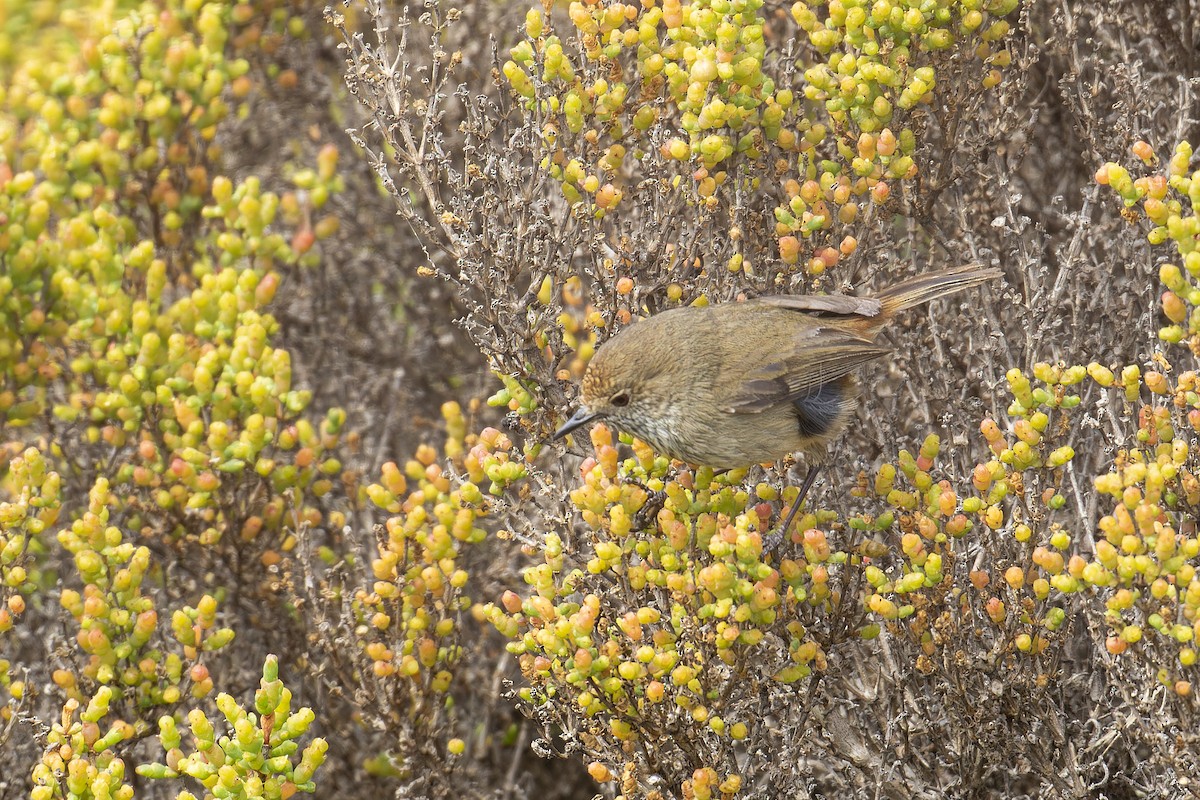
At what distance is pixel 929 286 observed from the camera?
3.50 meters

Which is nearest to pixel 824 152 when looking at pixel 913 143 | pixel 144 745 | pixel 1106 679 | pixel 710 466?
pixel 913 143

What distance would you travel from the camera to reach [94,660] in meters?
3.44

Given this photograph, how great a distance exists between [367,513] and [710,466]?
5.81 ft

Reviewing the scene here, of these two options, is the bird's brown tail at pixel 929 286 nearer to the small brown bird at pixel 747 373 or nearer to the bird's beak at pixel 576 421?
the small brown bird at pixel 747 373

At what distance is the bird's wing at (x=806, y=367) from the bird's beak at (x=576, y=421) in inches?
15.3

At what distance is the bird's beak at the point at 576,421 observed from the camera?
318 centimetres

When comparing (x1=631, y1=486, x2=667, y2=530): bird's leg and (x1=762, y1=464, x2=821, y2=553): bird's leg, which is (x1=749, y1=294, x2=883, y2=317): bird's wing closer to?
(x1=762, y1=464, x2=821, y2=553): bird's leg

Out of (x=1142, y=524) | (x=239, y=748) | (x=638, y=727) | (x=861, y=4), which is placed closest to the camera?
(x=1142, y=524)

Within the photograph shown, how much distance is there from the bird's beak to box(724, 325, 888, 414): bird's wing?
390mm

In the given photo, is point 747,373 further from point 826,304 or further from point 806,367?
point 826,304

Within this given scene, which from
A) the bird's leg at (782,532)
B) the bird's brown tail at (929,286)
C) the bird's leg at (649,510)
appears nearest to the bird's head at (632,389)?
the bird's leg at (649,510)

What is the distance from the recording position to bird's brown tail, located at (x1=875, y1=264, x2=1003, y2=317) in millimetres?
3449

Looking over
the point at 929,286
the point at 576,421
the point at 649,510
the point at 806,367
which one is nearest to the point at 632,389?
the point at 576,421

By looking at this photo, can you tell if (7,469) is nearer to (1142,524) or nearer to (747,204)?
(747,204)
